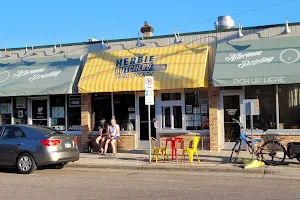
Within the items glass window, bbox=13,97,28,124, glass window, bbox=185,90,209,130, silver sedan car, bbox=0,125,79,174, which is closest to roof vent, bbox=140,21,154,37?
glass window, bbox=185,90,209,130

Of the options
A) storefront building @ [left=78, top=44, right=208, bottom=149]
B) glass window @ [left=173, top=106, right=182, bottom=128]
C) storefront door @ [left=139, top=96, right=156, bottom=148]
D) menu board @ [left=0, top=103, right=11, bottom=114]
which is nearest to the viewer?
storefront building @ [left=78, top=44, right=208, bottom=149]

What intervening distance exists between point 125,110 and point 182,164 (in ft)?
17.6

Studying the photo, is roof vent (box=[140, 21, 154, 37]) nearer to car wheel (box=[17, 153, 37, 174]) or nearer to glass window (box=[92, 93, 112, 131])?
glass window (box=[92, 93, 112, 131])

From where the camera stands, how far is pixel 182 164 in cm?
1307

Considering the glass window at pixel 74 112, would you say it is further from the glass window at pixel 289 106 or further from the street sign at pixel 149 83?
the glass window at pixel 289 106

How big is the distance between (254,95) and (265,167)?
4.23m

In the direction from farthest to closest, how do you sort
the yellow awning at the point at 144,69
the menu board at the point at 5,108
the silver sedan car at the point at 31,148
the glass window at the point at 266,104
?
the menu board at the point at 5,108 → the yellow awning at the point at 144,69 → the glass window at the point at 266,104 → the silver sedan car at the point at 31,148

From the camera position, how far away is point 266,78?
47.9 ft

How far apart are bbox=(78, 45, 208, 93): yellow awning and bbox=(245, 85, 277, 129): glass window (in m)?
2.02

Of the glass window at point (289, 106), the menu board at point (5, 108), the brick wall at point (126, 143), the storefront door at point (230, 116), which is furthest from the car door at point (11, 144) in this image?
the glass window at point (289, 106)

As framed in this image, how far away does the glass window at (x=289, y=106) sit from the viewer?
603 inches

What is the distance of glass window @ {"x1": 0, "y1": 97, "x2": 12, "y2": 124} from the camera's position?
64.5ft

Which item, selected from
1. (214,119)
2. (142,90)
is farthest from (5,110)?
(214,119)

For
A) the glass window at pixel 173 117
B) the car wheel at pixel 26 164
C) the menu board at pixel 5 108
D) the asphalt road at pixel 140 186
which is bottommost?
the asphalt road at pixel 140 186
